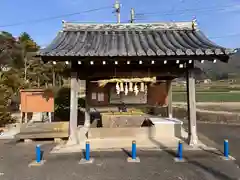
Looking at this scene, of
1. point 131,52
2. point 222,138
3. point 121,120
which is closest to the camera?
point 131,52

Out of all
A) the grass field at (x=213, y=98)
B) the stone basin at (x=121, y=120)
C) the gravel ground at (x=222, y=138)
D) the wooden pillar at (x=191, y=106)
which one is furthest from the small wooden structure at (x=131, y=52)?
the grass field at (x=213, y=98)

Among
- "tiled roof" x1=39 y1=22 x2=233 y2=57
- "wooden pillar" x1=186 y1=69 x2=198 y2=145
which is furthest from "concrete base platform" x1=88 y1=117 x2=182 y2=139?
"tiled roof" x1=39 y1=22 x2=233 y2=57

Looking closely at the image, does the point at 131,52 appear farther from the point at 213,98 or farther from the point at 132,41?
the point at 213,98

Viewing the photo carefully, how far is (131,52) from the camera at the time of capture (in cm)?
1026

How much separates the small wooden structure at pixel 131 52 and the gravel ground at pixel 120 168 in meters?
2.13

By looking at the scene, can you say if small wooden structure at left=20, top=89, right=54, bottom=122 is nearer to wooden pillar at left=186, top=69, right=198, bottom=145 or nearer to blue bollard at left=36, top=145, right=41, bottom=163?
blue bollard at left=36, top=145, right=41, bottom=163

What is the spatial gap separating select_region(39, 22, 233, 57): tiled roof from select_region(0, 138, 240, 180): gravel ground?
3783 mm

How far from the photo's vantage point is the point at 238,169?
25.5ft

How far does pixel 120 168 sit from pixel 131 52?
445 centimetres

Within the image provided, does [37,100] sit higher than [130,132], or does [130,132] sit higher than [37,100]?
[37,100]

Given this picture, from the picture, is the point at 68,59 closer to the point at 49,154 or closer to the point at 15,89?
the point at 49,154

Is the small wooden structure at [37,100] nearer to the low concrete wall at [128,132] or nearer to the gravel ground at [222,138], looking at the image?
the low concrete wall at [128,132]

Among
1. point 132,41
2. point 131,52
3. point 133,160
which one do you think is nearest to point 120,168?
point 133,160

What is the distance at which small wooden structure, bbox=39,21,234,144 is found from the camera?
1016 cm
